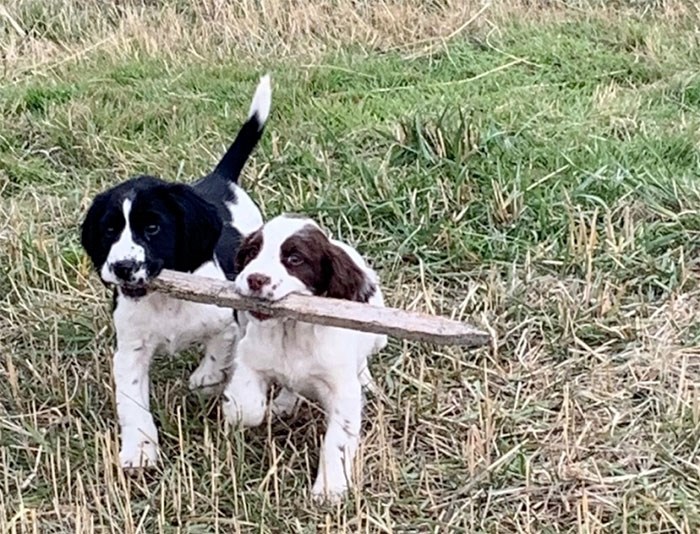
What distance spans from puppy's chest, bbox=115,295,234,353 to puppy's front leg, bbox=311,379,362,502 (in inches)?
21.2

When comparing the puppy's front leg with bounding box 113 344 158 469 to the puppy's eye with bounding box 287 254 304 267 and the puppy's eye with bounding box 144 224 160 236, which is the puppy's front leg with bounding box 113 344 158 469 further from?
the puppy's eye with bounding box 287 254 304 267

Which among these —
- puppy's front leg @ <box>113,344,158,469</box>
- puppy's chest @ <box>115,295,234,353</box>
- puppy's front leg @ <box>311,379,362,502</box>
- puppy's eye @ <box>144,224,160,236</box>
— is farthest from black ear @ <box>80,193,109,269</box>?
puppy's front leg @ <box>311,379,362,502</box>

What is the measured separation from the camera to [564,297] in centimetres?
464

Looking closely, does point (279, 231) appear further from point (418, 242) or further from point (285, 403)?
point (418, 242)

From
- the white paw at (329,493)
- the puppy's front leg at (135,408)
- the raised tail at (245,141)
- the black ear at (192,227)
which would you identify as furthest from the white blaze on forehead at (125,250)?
the raised tail at (245,141)

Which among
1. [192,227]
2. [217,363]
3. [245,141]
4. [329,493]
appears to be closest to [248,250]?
[192,227]

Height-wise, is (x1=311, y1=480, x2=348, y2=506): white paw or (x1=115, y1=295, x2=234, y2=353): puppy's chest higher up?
(x1=115, y1=295, x2=234, y2=353): puppy's chest

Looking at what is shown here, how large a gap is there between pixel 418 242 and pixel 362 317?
64.5 inches

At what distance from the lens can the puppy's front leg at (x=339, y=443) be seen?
364 cm

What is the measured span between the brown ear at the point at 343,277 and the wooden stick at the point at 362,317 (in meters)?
0.11

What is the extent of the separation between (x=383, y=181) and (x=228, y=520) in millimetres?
2279

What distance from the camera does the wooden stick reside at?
3.52 meters

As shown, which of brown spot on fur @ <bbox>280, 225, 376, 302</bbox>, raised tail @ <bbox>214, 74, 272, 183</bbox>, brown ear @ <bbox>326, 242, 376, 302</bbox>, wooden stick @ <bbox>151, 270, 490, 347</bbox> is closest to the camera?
wooden stick @ <bbox>151, 270, 490, 347</bbox>

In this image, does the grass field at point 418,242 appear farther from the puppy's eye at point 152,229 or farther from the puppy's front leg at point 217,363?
the puppy's eye at point 152,229
